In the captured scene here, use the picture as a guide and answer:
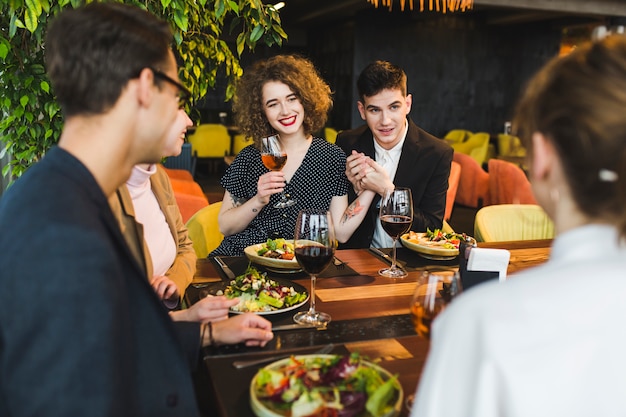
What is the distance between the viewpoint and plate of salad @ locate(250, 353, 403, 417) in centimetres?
99

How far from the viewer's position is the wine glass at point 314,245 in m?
1.51

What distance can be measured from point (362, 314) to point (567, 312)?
93 cm

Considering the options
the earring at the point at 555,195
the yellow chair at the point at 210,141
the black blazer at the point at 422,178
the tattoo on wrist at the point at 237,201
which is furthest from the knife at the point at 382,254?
the yellow chair at the point at 210,141

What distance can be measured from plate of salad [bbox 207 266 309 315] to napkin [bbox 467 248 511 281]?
518 millimetres

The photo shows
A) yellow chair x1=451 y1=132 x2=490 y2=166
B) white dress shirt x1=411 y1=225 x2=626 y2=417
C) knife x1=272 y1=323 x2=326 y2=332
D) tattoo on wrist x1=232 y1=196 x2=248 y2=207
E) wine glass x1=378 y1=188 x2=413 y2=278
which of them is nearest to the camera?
white dress shirt x1=411 y1=225 x2=626 y2=417

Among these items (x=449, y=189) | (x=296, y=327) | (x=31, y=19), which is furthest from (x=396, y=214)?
(x=449, y=189)

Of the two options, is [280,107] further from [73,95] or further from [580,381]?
[580,381]

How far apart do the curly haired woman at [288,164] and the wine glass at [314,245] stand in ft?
3.06

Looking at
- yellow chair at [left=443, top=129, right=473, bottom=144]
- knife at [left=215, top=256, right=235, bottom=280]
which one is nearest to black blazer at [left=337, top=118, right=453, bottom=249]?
knife at [left=215, top=256, right=235, bottom=280]

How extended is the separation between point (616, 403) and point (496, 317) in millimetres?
200

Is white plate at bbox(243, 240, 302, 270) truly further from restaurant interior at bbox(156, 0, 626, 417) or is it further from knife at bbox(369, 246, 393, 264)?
knife at bbox(369, 246, 393, 264)

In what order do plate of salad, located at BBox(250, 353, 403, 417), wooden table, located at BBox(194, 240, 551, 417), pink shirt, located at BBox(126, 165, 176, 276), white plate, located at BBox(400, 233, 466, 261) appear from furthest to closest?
white plate, located at BBox(400, 233, 466, 261), pink shirt, located at BBox(126, 165, 176, 276), wooden table, located at BBox(194, 240, 551, 417), plate of salad, located at BBox(250, 353, 403, 417)

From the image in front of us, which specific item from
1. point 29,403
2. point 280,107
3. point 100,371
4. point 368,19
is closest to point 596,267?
point 100,371

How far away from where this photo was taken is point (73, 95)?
3.30 ft
